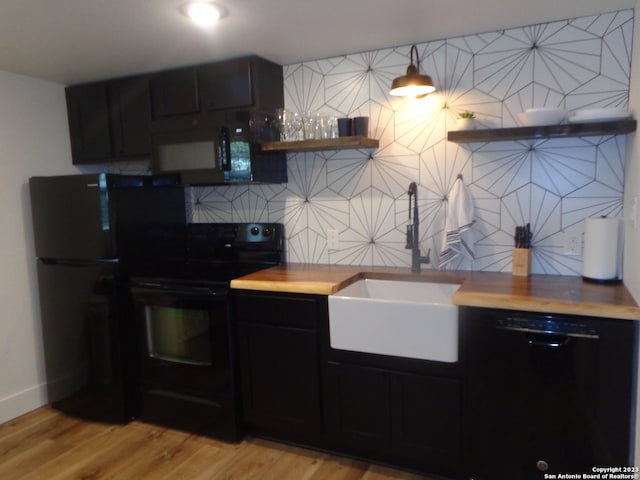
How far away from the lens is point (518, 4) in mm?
1992

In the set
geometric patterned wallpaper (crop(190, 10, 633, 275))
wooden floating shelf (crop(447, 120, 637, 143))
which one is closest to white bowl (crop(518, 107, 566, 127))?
wooden floating shelf (crop(447, 120, 637, 143))

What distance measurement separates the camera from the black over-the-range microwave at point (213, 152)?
101 inches

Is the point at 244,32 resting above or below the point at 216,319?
above

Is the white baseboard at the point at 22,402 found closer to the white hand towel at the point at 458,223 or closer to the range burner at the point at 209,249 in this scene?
the range burner at the point at 209,249

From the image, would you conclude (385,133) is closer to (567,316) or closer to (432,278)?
(432,278)

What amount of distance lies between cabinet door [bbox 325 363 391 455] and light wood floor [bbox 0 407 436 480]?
0.14 meters

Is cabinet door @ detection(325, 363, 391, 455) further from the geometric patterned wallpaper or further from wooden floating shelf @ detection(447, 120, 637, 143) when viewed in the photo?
wooden floating shelf @ detection(447, 120, 637, 143)

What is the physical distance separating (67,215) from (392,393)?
6.82ft

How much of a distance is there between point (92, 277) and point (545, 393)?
2.41 m

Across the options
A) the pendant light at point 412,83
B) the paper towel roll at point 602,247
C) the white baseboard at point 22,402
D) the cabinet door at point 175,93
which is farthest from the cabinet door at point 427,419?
the white baseboard at point 22,402

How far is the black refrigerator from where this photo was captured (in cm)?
261

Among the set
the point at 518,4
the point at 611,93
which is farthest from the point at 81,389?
the point at 611,93

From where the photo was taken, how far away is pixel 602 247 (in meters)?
2.09

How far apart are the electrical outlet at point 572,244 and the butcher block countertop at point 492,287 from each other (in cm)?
13
